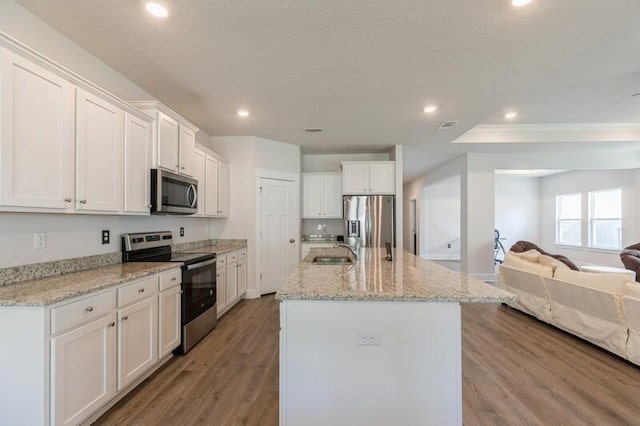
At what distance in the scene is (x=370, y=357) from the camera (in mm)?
1556

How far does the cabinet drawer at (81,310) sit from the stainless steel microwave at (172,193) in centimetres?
102

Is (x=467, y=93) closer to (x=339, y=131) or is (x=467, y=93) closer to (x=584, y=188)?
(x=339, y=131)

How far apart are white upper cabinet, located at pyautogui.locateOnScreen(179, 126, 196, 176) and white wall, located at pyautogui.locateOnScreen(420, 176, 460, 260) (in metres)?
7.88

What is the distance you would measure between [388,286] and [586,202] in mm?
8859

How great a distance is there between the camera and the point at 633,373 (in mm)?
2438

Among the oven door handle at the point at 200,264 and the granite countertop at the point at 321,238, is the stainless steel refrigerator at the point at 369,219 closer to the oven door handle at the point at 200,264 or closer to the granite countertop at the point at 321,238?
the granite countertop at the point at 321,238

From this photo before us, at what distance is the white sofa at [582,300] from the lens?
254cm

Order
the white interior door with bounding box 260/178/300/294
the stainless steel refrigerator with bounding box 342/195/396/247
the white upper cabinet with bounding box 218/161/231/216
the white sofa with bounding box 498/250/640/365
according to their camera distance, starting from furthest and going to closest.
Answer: the stainless steel refrigerator with bounding box 342/195/396/247, the white interior door with bounding box 260/178/300/294, the white upper cabinet with bounding box 218/161/231/216, the white sofa with bounding box 498/250/640/365

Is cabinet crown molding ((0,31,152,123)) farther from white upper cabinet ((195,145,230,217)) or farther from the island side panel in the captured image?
the island side panel

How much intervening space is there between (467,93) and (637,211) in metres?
6.25

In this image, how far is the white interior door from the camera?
4859mm

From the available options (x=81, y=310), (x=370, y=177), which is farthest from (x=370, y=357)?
(x=370, y=177)

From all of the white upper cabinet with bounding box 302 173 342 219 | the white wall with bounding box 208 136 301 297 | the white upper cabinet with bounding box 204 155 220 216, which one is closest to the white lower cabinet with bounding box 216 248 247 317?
the white wall with bounding box 208 136 301 297

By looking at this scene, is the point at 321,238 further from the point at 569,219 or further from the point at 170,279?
the point at 569,219
